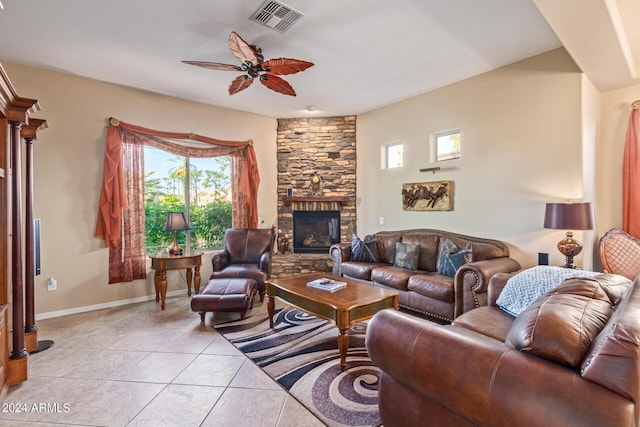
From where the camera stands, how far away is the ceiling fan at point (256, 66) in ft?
8.57

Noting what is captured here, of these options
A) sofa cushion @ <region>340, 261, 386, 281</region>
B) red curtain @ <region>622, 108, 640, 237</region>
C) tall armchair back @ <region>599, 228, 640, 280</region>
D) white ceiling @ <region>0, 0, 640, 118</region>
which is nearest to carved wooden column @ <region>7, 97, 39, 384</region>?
white ceiling @ <region>0, 0, 640, 118</region>

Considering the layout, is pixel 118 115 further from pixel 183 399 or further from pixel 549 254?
pixel 549 254

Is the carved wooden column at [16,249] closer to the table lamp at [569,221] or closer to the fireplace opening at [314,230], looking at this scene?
the fireplace opening at [314,230]

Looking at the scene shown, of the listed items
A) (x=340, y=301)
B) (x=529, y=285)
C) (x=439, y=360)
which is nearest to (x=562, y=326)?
(x=439, y=360)

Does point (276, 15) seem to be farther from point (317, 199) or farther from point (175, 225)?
point (317, 199)

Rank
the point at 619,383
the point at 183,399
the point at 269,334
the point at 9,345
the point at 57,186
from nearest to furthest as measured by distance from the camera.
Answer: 1. the point at 619,383
2. the point at 183,399
3. the point at 9,345
4. the point at 269,334
5. the point at 57,186

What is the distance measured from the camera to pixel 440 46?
312 cm

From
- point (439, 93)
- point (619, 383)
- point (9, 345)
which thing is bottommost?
point (9, 345)

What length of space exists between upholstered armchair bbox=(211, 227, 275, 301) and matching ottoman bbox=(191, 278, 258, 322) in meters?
0.63

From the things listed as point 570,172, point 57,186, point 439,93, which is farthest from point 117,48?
point 570,172

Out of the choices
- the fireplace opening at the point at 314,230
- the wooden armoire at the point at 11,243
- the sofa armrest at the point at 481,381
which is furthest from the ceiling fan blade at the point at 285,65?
the fireplace opening at the point at 314,230

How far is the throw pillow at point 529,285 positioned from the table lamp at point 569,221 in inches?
31.8

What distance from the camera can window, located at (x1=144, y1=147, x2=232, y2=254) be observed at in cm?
442

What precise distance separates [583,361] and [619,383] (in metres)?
0.12
